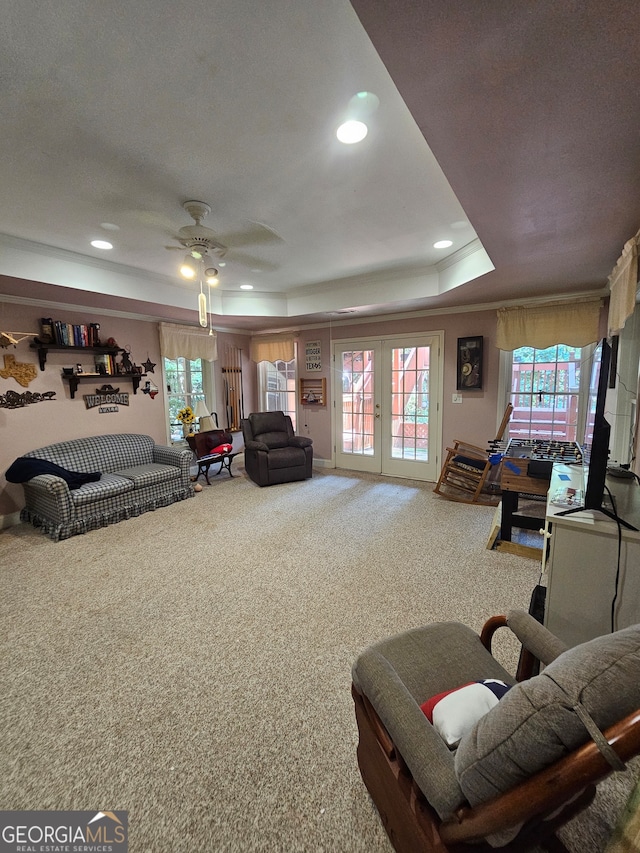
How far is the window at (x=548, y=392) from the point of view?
3963 millimetres

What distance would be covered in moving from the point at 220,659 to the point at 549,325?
14.2 ft

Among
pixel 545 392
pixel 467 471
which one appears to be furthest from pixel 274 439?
pixel 545 392

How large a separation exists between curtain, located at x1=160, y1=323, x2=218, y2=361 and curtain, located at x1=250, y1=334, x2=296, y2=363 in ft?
2.58

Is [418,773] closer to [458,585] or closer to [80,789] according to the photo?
[80,789]

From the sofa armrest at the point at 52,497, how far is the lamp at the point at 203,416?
2.11m

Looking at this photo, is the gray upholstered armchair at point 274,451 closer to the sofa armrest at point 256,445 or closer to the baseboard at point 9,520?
the sofa armrest at point 256,445

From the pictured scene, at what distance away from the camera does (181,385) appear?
5.43m

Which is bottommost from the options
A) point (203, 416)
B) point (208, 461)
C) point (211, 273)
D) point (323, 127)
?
point (208, 461)

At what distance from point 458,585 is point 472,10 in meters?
2.77

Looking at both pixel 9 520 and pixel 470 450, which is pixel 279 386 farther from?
pixel 9 520

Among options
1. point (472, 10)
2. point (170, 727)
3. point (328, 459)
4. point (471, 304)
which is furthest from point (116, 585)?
point (471, 304)

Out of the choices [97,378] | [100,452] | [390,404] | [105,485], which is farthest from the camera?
[390,404]

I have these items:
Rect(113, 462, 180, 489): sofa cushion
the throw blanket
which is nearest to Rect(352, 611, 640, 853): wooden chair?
Rect(113, 462, 180, 489): sofa cushion

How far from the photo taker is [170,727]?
60.0 inches
